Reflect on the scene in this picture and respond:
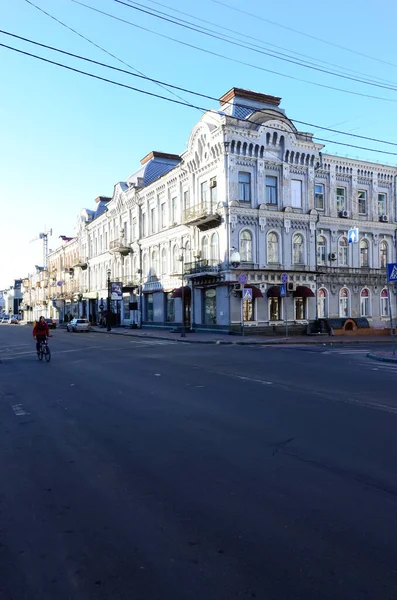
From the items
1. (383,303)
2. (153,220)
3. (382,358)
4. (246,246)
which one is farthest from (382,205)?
(382,358)

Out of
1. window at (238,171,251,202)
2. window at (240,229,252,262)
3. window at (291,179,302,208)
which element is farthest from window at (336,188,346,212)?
Result: window at (240,229,252,262)

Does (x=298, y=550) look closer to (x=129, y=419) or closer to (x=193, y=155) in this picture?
(x=129, y=419)

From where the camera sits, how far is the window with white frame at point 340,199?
1556 inches

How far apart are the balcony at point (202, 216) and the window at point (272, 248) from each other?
419 cm

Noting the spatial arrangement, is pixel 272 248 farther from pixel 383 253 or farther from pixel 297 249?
pixel 383 253

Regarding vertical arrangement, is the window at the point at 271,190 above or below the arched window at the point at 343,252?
above

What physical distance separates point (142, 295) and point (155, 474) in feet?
142

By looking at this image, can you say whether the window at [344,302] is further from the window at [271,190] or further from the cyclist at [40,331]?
the cyclist at [40,331]

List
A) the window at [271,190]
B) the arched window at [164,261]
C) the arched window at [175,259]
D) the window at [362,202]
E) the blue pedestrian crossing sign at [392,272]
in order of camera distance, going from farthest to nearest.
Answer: the arched window at [164,261], the arched window at [175,259], the window at [362,202], the window at [271,190], the blue pedestrian crossing sign at [392,272]

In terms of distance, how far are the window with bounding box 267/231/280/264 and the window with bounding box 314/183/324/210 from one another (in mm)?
5501

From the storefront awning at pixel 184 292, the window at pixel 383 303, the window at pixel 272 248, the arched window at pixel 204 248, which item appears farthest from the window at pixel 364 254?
the storefront awning at pixel 184 292

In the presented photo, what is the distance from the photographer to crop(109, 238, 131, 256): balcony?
50.8 metres

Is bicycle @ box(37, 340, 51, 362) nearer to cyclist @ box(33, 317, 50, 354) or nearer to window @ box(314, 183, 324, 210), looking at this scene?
cyclist @ box(33, 317, 50, 354)

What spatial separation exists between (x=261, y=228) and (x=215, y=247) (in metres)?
3.66
